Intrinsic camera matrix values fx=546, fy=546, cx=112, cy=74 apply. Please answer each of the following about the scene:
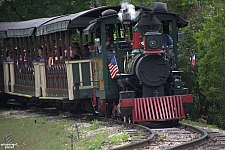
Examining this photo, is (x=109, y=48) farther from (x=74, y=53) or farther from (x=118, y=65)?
(x=74, y=53)

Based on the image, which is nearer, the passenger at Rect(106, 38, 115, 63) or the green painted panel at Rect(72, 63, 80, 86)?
the passenger at Rect(106, 38, 115, 63)

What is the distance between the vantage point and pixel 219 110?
20578 millimetres

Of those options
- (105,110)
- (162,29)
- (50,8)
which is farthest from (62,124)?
(50,8)

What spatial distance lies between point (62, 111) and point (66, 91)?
8.63 ft

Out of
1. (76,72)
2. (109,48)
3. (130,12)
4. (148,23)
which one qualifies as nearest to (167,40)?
(130,12)

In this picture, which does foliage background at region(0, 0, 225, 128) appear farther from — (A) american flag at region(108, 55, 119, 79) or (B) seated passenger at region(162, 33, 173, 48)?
(A) american flag at region(108, 55, 119, 79)

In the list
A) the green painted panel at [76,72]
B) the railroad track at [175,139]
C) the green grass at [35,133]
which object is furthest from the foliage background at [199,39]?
the railroad track at [175,139]

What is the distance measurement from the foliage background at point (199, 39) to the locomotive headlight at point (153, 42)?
21.1 feet

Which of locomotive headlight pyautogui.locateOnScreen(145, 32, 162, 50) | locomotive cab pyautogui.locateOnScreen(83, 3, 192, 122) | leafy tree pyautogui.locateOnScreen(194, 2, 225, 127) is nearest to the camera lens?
locomotive headlight pyautogui.locateOnScreen(145, 32, 162, 50)

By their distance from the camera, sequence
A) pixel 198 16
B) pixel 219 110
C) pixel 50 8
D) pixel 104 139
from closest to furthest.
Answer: pixel 104 139
pixel 219 110
pixel 198 16
pixel 50 8

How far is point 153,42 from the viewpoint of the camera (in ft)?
39.8

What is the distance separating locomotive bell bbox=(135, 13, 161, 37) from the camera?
486 inches

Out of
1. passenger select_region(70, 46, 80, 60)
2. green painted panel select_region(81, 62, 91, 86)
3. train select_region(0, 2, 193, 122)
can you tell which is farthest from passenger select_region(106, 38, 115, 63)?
passenger select_region(70, 46, 80, 60)

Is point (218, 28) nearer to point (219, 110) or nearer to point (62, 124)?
point (219, 110)
